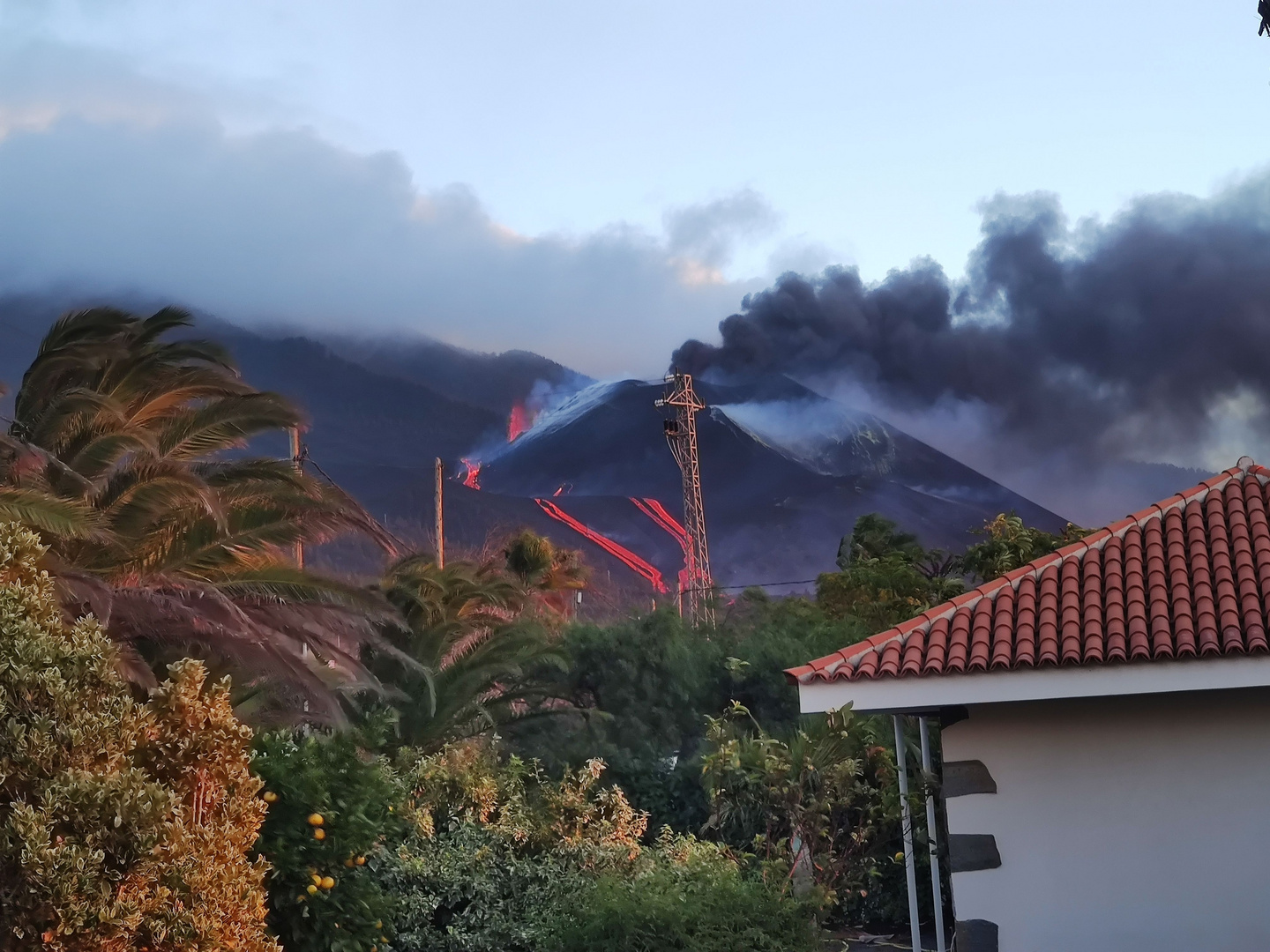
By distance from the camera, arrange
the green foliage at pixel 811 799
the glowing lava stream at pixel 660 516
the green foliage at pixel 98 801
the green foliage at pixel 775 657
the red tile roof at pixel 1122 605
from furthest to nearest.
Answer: the glowing lava stream at pixel 660 516 < the green foliage at pixel 775 657 < the green foliage at pixel 811 799 < the red tile roof at pixel 1122 605 < the green foliage at pixel 98 801

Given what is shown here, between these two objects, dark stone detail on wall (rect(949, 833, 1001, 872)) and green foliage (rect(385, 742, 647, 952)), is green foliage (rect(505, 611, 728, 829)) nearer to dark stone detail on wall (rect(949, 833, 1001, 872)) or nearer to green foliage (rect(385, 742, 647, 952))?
green foliage (rect(385, 742, 647, 952))

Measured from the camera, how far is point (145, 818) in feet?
20.8

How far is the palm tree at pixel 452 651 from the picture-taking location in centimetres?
1983

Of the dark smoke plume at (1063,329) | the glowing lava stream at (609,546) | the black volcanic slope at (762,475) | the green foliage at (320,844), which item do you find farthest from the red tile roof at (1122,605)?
the dark smoke plume at (1063,329)

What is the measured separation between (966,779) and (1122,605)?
5.64ft

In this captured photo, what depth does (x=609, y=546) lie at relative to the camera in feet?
269

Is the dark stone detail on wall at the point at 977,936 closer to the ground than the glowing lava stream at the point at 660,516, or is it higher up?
closer to the ground

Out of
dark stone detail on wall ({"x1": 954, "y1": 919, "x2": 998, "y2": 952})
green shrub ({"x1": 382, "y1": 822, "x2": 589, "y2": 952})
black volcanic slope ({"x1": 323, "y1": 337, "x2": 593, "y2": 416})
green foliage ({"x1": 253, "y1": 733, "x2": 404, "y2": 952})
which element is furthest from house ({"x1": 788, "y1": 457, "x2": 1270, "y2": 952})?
black volcanic slope ({"x1": 323, "y1": 337, "x2": 593, "y2": 416})

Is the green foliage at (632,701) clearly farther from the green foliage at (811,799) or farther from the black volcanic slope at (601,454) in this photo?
the black volcanic slope at (601,454)

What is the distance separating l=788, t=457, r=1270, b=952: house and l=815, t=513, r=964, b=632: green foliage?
1009 centimetres

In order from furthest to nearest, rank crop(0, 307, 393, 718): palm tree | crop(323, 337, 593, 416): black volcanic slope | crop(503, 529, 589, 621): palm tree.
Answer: crop(323, 337, 593, 416): black volcanic slope → crop(503, 529, 589, 621): palm tree → crop(0, 307, 393, 718): palm tree

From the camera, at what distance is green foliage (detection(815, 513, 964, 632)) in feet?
69.0

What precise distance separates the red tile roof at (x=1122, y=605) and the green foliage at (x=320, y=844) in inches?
137

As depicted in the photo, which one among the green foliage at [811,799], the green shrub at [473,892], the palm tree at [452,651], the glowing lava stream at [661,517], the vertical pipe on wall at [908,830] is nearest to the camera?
the vertical pipe on wall at [908,830]
